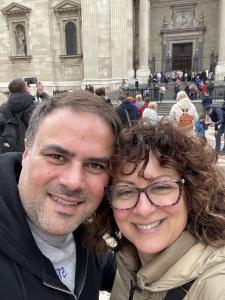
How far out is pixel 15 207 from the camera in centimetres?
150

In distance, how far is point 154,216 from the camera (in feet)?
5.11

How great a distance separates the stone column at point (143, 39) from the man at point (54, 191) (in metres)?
23.0

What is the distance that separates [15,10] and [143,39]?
1013 cm

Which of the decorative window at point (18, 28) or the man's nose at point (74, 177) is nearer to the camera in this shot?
the man's nose at point (74, 177)

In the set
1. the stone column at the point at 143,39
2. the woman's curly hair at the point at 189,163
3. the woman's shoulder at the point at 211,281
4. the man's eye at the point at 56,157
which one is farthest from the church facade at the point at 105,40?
the woman's shoulder at the point at 211,281

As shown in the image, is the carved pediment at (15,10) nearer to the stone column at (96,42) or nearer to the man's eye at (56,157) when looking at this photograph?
the stone column at (96,42)

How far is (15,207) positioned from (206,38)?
2860 centimetres

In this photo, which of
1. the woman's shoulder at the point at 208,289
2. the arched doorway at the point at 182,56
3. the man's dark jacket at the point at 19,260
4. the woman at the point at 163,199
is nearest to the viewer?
the woman's shoulder at the point at 208,289

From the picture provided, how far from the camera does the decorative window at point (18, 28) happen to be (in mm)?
24688

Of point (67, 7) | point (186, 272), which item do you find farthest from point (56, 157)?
point (67, 7)

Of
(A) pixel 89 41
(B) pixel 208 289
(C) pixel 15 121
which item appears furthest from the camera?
(A) pixel 89 41

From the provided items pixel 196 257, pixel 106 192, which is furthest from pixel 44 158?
pixel 196 257

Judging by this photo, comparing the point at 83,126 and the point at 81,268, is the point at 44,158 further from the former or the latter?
the point at 81,268

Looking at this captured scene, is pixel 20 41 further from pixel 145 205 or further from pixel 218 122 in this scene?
pixel 145 205
